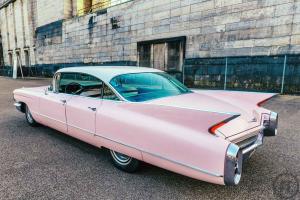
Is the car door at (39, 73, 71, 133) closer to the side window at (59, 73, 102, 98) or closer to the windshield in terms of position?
the side window at (59, 73, 102, 98)

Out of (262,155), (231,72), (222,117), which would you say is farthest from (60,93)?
(231,72)

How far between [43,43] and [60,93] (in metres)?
20.2

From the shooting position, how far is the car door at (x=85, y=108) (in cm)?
325

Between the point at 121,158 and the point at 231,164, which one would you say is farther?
the point at 121,158

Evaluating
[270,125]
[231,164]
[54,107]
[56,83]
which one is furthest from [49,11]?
[231,164]

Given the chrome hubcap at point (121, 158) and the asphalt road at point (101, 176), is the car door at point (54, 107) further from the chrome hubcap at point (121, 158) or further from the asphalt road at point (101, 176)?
the chrome hubcap at point (121, 158)

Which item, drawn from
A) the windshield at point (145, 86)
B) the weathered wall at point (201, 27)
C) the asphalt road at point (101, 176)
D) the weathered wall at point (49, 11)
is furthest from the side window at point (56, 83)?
the weathered wall at point (49, 11)

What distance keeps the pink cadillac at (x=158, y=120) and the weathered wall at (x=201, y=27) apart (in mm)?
6347

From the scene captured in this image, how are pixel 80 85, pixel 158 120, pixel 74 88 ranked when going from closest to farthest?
1. pixel 158 120
2. pixel 80 85
3. pixel 74 88

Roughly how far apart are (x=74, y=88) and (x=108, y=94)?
3.32 feet

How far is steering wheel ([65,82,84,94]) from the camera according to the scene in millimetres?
3730

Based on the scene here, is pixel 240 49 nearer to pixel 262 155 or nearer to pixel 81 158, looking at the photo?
pixel 262 155

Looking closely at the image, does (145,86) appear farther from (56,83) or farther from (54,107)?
→ (56,83)

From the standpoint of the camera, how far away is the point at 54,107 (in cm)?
402
